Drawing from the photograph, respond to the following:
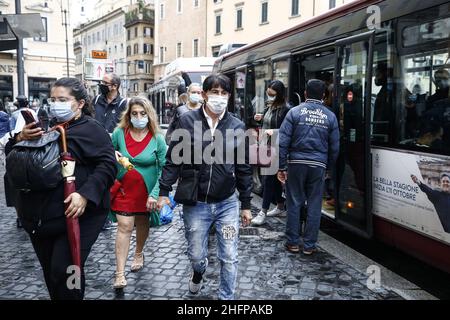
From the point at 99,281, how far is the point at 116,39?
268 feet

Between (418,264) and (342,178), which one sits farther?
(342,178)

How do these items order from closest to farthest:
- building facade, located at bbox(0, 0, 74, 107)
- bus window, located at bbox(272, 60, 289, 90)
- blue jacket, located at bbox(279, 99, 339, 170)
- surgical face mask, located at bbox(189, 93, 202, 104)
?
blue jacket, located at bbox(279, 99, 339, 170), surgical face mask, located at bbox(189, 93, 202, 104), bus window, located at bbox(272, 60, 289, 90), building facade, located at bbox(0, 0, 74, 107)

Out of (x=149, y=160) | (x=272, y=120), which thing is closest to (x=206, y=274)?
(x=149, y=160)

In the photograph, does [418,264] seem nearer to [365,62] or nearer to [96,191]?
[365,62]

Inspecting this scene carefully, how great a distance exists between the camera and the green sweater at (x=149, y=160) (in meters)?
4.56

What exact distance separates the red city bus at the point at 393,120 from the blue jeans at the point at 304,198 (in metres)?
0.52

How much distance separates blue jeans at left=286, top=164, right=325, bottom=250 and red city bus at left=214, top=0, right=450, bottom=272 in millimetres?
518

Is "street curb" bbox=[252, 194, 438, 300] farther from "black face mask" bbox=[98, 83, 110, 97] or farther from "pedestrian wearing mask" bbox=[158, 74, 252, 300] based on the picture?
"black face mask" bbox=[98, 83, 110, 97]

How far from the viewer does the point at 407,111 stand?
500cm

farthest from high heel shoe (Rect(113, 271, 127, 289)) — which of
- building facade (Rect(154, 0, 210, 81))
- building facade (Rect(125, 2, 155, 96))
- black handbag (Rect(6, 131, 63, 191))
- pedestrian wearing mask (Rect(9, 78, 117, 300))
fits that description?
building facade (Rect(125, 2, 155, 96))

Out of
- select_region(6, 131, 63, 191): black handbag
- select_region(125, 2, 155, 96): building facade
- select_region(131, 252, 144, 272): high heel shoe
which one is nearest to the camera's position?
select_region(6, 131, 63, 191): black handbag

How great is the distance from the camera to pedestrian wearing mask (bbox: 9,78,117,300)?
308cm

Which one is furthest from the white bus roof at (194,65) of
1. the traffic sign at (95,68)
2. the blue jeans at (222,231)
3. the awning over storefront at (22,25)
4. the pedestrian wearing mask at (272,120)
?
the blue jeans at (222,231)
